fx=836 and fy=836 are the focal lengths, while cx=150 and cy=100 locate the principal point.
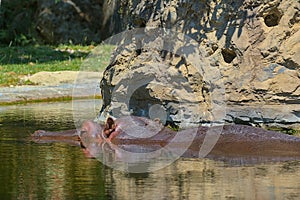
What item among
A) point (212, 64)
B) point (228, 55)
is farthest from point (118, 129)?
point (228, 55)

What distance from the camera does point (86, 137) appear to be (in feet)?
29.4

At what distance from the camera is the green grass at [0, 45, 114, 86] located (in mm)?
17797

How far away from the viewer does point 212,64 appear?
9883mm

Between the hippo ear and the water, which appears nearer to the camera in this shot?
the water

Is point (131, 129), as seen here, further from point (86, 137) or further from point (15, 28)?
point (15, 28)

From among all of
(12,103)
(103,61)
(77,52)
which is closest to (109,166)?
(12,103)

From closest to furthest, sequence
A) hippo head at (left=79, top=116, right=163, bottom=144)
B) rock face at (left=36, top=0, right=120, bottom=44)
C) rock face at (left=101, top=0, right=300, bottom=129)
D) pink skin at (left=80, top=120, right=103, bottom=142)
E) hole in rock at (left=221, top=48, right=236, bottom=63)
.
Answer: hippo head at (left=79, top=116, right=163, bottom=144)
pink skin at (left=80, top=120, right=103, bottom=142)
rock face at (left=101, top=0, right=300, bottom=129)
hole in rock at (left=221, top=48, right=236, bottom=63)
rock face at (left=36, top=0, right=120, bottom=44)

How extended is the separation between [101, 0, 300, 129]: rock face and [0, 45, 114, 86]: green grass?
5835 millimetres

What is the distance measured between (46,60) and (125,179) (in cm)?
1498

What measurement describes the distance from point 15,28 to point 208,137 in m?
18.4

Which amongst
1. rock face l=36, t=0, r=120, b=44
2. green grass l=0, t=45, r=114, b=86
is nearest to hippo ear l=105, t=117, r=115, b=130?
green grass l=0, t=45, r=114, b=86

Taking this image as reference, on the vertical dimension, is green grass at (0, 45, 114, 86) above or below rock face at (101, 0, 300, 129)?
below

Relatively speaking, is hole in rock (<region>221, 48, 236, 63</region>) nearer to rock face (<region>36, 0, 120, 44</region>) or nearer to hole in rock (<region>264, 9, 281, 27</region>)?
hole in rock (<region>264, 9, 281, 27</region>)

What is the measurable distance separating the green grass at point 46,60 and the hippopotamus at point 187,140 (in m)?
7.01
